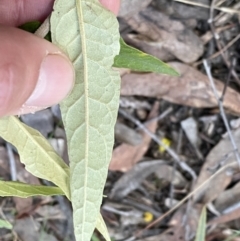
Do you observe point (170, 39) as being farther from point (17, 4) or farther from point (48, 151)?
point (48, 151)

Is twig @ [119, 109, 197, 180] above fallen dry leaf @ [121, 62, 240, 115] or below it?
below

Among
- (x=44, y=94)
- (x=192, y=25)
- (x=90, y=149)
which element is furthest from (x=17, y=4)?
(x=192, y=25)

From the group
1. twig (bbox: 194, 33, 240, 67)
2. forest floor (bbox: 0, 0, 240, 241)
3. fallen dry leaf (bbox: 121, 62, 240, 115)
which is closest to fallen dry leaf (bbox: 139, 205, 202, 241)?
forest floor (bbox: 0, 0, 240, 241)

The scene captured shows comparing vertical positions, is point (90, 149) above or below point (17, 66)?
below

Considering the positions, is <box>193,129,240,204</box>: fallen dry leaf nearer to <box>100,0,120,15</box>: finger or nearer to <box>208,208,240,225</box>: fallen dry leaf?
<box>208,208,240,225</box>: fallen dry leaf

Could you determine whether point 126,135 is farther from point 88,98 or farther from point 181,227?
point 88,98

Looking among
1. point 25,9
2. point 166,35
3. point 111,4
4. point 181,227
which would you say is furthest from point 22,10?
point 181,227
